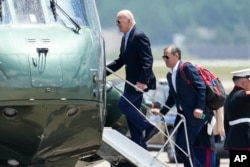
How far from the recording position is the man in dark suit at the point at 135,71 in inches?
615

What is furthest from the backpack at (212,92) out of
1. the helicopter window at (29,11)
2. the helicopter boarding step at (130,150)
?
the helicopter window at (29,11)

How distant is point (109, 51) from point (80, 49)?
9046cm

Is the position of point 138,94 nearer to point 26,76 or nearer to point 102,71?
point 102,71

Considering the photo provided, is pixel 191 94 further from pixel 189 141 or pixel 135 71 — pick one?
pixel 135 71

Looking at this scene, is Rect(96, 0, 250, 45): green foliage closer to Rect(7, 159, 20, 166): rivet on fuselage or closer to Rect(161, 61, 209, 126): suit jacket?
Rect(161, 61, 209, 126): suit jacket

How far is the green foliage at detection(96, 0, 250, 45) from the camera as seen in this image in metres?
135

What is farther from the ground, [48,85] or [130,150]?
[48,85]

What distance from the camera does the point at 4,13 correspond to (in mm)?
12844

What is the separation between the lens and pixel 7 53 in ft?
40.1

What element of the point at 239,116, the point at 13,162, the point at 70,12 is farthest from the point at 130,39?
the point at 13,162

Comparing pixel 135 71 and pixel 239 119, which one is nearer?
pixel 239 119

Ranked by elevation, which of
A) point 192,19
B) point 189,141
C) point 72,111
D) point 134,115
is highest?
point 72,111

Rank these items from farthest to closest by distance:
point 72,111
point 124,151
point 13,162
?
point 124,151 → point 13,162 → point 72,111

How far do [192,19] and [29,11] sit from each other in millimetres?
132844
